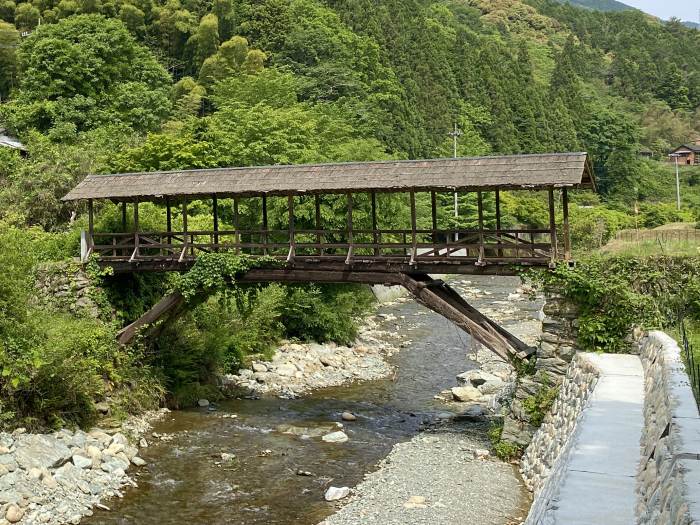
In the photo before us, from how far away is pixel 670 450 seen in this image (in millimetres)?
6059

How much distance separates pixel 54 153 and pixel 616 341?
77.6ft

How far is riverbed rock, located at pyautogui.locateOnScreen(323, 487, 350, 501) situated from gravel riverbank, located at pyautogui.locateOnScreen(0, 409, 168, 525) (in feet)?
12.8

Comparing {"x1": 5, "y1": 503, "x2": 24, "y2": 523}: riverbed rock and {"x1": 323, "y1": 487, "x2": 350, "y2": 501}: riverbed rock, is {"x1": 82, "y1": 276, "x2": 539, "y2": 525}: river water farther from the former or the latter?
{"x1": 5, "y1": 503, "x2": 24, "y2": 523}: riverbed rock

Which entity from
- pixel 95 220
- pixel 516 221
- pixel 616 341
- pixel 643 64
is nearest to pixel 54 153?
pixel 95 220

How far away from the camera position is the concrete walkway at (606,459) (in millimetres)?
6418

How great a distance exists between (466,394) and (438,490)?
674 cm

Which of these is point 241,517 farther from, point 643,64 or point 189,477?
point 643,64

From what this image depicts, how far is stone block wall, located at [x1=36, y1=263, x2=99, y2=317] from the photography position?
17.9 metres

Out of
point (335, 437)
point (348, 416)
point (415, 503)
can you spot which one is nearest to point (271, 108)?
point (348, 416)

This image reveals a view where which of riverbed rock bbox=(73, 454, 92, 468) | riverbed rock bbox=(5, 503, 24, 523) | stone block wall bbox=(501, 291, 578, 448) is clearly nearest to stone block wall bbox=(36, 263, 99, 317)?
riverbed rock bbox=(73, 454, 92, 468)

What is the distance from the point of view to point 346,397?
1983cm

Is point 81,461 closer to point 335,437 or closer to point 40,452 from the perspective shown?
point 40,452

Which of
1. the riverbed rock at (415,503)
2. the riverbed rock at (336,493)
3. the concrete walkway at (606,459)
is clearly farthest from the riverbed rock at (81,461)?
the concrete walkway at (606,459)

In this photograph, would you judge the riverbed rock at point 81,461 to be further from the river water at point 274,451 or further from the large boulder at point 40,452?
the river water at point 274,451
